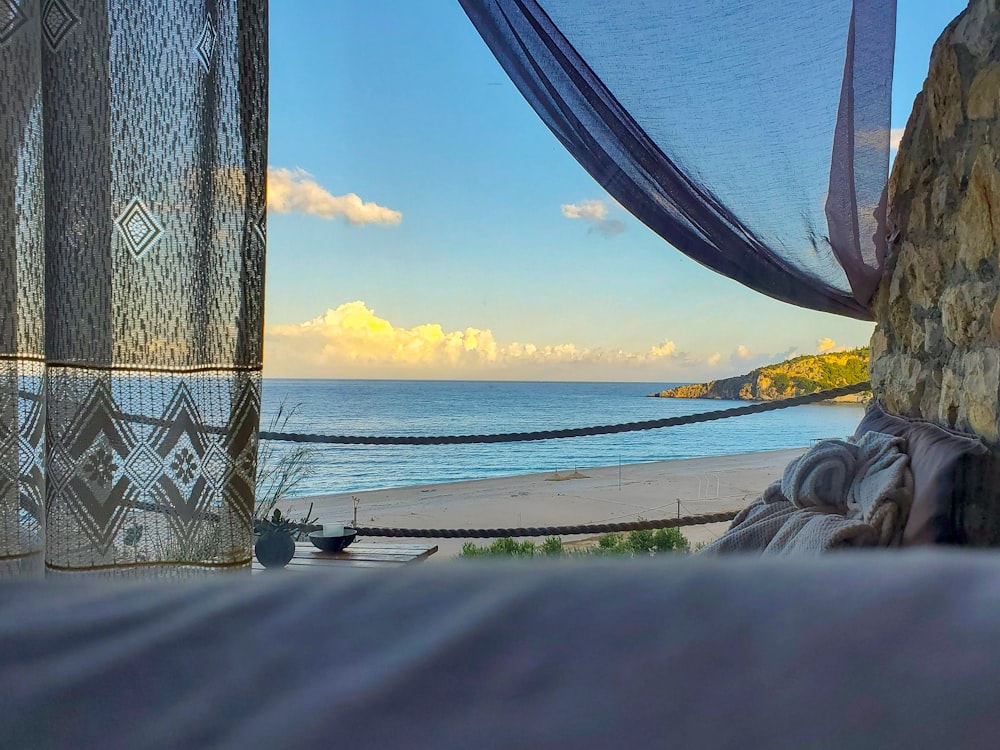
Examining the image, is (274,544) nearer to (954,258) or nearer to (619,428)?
(619,428)

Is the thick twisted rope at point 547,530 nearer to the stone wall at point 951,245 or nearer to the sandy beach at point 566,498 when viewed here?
the stone wall at point 951,245

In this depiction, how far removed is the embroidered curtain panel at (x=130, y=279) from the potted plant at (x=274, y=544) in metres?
0.83

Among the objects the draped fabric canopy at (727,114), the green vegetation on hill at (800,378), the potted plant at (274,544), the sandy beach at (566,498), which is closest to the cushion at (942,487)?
the draped fabric canopy at (727,114)

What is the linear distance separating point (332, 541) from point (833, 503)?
145 cm

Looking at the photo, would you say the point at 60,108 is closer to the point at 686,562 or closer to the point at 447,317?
the point at 686,562

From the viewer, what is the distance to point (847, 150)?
161cm

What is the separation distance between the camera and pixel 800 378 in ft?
35.3

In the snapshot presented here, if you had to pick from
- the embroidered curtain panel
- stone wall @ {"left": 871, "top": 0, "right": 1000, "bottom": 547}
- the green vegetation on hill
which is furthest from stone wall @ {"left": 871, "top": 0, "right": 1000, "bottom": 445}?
the green vegetation on hill

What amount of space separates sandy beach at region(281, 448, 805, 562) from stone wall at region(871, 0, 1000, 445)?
6.23 meters

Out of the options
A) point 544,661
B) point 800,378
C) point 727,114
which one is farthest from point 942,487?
point 800,378

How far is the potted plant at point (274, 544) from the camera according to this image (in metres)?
2.05

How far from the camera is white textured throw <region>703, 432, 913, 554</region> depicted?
1.30 m

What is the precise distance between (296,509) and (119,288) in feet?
30.9

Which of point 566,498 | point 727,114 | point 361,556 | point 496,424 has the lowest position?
point 566,498
